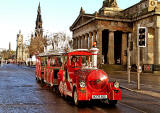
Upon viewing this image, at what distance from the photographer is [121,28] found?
180 ft

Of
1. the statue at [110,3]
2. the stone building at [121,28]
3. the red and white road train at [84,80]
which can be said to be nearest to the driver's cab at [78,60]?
the red and white road train at [84,80]

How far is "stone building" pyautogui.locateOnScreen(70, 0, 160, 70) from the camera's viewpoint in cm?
4760

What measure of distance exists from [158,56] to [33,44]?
174 ft

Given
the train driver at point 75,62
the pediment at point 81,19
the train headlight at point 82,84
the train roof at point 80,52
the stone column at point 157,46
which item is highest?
the pediment at point 81,19

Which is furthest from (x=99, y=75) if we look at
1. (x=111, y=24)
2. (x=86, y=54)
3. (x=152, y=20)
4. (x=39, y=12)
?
(x=39, y=12)

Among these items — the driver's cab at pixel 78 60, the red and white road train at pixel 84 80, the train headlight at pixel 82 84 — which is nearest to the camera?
the train headlight at pixel 82 84

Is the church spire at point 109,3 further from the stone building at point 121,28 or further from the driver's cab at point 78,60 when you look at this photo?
the driver's cab at point 78,60

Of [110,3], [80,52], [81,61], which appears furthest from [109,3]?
[80,52]

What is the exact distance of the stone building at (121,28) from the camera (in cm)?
4760

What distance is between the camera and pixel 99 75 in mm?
10695

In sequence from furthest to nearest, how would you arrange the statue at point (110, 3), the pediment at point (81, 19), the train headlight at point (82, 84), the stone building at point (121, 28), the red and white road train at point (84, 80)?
the statue at point (110, 3)
the pediment at point (81, 19)
the stone building at point (121, 28)
the red and white road train at point (84, 80)
the train headlight at point (82, 84)

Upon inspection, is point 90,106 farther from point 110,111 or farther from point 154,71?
point 154,71

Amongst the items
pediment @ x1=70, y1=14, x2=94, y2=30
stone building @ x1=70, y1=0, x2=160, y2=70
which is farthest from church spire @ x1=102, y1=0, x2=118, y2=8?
pediment @ x1=70, y1=14, x2=94, y2=30

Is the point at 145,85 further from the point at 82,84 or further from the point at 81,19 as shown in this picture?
the point at 81,19
